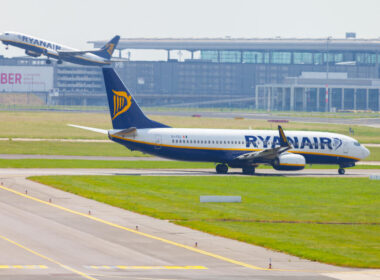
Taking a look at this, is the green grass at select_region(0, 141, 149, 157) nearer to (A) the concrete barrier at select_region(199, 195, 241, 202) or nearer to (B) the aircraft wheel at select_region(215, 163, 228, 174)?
(B) the aircraft wheel at select_region(215, 163, 228, 174)

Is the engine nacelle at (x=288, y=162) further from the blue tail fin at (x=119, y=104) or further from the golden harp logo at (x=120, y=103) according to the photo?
the golden harp logo at (x=120, y=103)

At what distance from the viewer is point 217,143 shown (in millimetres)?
66062

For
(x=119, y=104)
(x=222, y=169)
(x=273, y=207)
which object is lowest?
(x=222, y=169)

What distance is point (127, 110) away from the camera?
63906mm

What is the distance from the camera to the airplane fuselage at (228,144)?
2517 inches

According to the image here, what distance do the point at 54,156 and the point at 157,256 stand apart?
51419mm

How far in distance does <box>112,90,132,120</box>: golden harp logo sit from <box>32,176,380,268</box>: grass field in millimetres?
6220

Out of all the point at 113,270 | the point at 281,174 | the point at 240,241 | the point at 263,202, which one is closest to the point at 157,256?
the point at 113,270

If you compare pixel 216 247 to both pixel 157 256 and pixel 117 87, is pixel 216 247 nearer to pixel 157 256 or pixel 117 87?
pixel 157 256

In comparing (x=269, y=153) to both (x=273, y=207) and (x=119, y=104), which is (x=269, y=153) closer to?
(x=119, y=104)

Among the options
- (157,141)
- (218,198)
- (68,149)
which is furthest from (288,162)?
(68,149)

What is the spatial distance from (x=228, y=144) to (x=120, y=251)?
117 ft

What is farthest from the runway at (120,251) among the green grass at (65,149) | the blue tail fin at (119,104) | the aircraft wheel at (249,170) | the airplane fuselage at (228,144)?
the green grass at (65,149)

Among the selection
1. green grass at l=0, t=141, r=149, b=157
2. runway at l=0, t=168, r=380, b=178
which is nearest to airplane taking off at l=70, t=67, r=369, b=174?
runway at l=0, t=168, r=380, b=178
